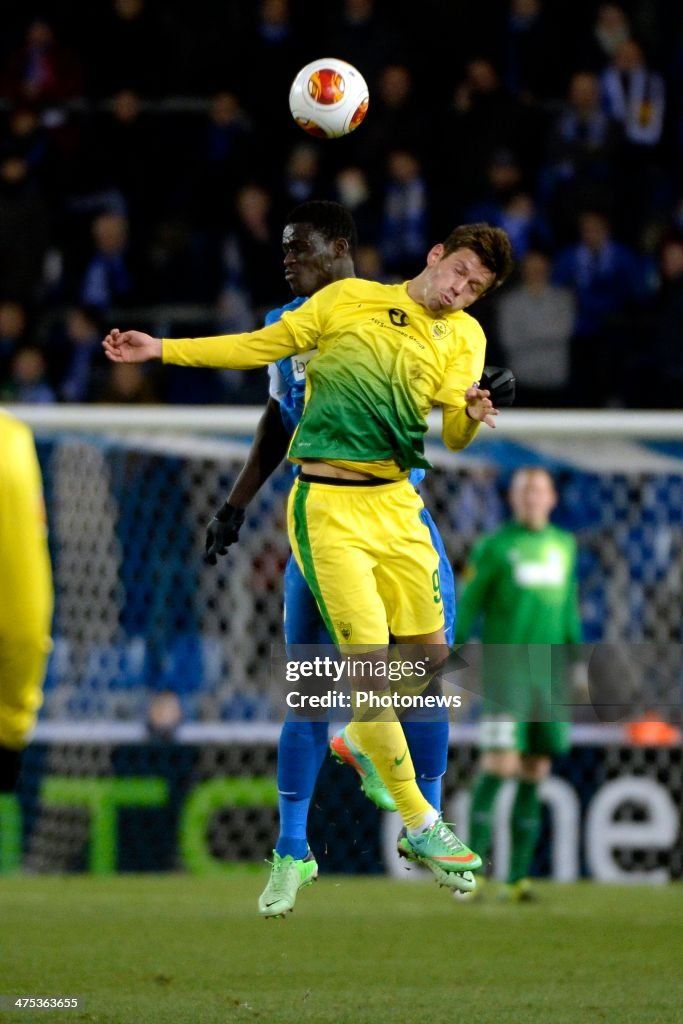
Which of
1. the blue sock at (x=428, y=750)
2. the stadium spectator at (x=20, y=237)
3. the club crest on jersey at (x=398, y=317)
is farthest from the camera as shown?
the stadium spectator at (x=20, y=237)

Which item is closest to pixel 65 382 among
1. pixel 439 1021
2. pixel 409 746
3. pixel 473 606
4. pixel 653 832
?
pixel 473 606

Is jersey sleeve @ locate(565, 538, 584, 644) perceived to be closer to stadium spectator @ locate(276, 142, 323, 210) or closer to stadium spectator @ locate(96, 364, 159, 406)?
stadium spectator @ locate(96, 364, 159, 406)

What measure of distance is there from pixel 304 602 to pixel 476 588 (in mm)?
3036

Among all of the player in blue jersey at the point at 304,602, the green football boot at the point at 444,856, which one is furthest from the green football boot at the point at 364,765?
the green football boot at the point at 444,856

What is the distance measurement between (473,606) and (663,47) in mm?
5607

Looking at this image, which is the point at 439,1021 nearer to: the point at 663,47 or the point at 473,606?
the point at 473,606

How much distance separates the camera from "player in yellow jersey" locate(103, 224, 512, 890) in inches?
237

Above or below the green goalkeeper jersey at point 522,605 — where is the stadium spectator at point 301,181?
above

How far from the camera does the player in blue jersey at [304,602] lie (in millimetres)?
6449

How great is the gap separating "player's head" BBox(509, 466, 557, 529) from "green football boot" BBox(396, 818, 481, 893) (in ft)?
11.8

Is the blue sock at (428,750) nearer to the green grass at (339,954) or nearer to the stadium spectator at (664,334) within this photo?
the green grass at (339,954)

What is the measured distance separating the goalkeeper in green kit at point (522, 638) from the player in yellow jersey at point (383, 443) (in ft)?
10.6

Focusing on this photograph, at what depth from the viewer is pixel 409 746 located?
21.2ft

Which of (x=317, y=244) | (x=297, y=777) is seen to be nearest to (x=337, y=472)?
(x=317, y=244)
